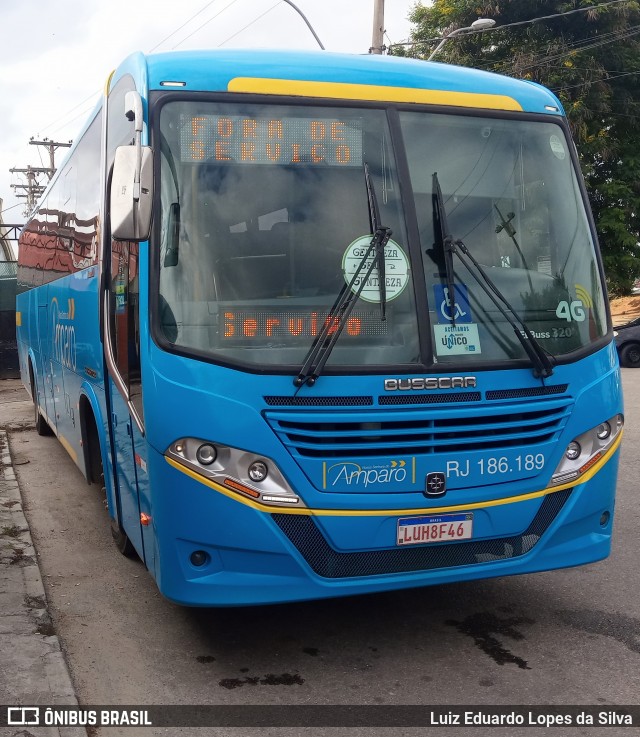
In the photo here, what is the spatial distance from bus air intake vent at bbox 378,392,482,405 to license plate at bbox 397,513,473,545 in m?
0.54

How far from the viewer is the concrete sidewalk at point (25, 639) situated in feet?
13.5

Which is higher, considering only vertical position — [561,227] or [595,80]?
[595,80]

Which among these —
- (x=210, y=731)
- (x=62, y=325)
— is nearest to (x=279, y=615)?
(x=210, y=731)

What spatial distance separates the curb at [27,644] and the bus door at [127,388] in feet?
2.19

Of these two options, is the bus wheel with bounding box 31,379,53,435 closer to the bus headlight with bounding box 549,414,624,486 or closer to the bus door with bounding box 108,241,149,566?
the bus door with bounding box 108,241,149,566

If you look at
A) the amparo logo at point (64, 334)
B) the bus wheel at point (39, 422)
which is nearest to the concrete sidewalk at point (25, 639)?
the amparo logo at point (64, 334)

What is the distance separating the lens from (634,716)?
396 centimetres

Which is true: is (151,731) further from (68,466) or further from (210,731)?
(68,466)

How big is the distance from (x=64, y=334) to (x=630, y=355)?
55.3 ft

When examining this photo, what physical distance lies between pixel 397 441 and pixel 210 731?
4.91ft

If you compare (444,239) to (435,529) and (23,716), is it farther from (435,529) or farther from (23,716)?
(23,716)

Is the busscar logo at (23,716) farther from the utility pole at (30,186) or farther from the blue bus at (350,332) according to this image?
the utility pole at (30,186)

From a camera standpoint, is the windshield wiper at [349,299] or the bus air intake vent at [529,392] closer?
the windshield wiper at [349,299]

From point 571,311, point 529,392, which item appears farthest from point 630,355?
point 529,392
